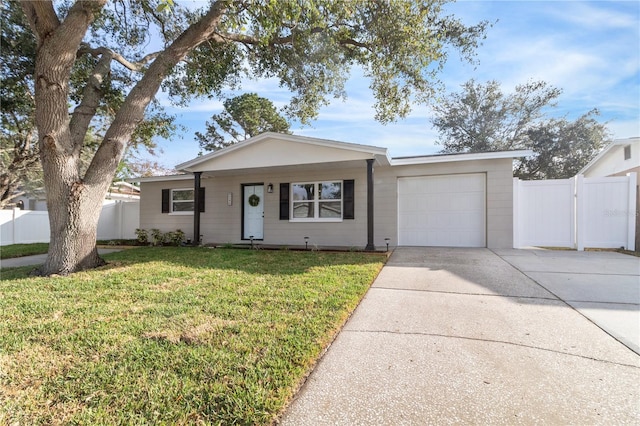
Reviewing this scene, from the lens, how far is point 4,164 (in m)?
14.4

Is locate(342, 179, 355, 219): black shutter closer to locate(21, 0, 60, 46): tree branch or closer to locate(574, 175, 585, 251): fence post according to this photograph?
locate(574, 175, 585, 251): fence post

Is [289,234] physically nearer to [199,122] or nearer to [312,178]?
[312,178]

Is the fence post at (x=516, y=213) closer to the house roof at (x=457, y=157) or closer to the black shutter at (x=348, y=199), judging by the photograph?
the house roof at (x=457, y=157)

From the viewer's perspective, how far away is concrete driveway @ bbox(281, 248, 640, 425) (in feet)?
5.81

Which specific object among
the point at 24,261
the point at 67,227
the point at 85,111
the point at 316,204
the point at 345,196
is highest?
the point at 85,111

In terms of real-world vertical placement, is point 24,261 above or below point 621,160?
below

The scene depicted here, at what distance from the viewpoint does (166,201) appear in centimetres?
1162

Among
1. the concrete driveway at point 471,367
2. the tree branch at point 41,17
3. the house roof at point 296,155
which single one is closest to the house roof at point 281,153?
the house roof at point 296,155

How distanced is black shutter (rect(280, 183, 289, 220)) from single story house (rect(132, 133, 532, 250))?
0.03 m

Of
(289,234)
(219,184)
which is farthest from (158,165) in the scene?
(289,234)

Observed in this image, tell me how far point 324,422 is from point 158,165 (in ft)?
103

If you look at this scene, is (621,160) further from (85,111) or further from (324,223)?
(85,111)

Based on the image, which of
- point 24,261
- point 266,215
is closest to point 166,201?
point 266,215

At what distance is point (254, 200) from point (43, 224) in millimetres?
9116
